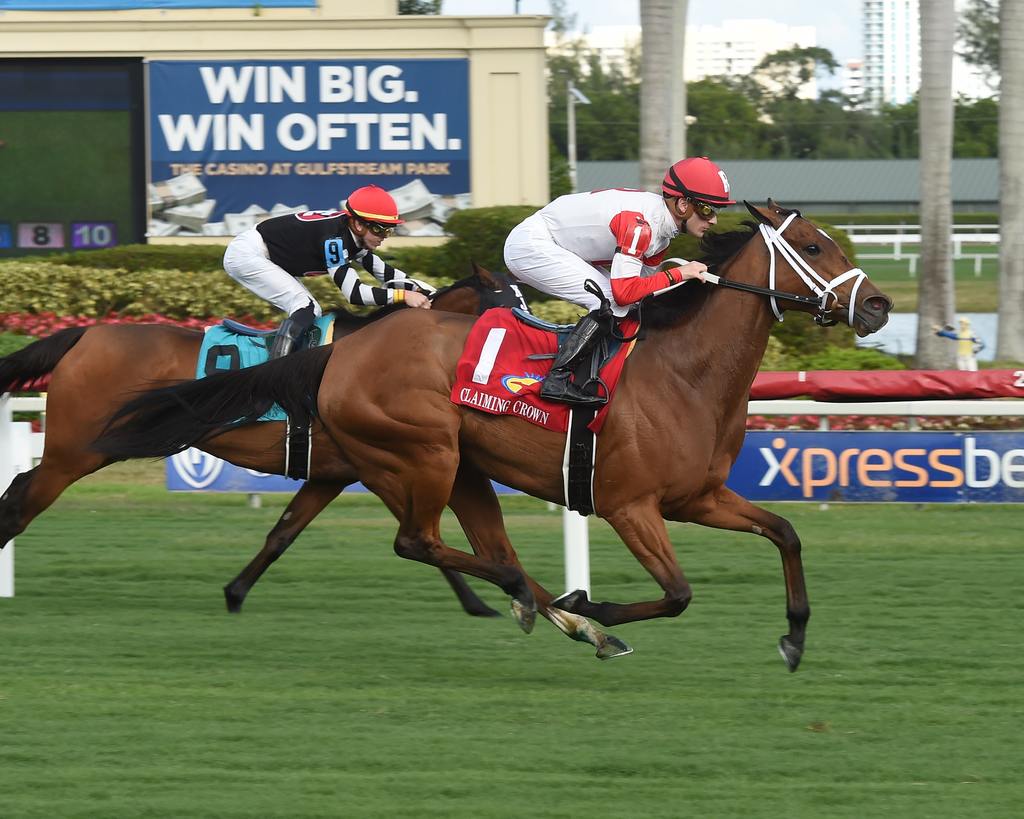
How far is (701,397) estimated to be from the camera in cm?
534

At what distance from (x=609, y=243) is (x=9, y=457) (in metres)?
3.01

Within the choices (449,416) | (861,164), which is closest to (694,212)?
(449,416)

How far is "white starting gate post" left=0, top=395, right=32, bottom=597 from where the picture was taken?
671 cm

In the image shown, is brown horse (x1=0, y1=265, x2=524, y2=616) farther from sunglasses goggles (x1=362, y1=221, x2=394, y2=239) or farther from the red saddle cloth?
the red saddle cloth

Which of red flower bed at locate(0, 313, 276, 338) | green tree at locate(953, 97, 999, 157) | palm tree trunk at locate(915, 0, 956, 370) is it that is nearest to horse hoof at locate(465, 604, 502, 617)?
red flower bed at locate(0, 313, 276, 338)

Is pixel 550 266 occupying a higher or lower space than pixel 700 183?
lower

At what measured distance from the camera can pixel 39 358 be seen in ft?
21.7

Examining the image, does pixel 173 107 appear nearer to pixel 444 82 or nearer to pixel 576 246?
pixel 444 82

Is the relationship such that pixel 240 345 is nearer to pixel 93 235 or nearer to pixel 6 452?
pixel 6 452

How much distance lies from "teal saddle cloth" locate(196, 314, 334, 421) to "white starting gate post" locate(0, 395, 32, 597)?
0.99 meters

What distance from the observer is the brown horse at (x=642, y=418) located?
5.27 metres

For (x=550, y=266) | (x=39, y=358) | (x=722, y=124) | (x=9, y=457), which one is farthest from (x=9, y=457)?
(x=722, y=124)

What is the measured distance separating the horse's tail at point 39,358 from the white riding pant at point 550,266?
209cm

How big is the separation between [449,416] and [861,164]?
4549 cm
